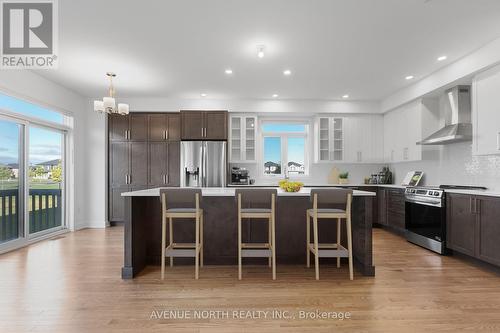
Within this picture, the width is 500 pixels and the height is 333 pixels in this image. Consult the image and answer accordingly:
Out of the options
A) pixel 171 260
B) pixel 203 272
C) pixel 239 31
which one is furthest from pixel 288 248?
pixel 239 31

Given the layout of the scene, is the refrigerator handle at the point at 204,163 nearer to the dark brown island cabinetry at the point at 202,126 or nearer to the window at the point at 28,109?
the dark brown island cabinetry at the point at 202,126

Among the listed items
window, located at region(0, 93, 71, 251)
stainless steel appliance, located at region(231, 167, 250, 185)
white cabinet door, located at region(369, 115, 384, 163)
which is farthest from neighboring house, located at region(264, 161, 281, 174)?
window, located at region(0, 93, 71, 251)

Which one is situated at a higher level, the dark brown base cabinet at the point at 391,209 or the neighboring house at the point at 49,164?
the neighboring house at the point at 49,164

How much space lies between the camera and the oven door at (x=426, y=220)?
12.5 ft

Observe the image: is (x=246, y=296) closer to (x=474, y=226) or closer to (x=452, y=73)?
(x=474, y=226)

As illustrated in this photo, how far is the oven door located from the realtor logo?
549 cm

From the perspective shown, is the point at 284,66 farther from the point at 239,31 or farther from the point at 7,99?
the point at 7,99

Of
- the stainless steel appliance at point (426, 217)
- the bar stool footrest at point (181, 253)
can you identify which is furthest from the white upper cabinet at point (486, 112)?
the bar stool footrest at point (181, 253)

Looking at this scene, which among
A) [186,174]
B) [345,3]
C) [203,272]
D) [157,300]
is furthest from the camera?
[186,174]

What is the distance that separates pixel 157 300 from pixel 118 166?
13.6 ft

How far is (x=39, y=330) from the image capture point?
6.35ft

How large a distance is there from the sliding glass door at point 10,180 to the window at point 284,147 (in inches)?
183

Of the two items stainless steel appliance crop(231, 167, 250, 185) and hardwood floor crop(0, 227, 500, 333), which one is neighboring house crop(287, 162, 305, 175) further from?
hardwood floor crop(0, 227, 500, 333)

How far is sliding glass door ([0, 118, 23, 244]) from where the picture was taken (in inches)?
155
